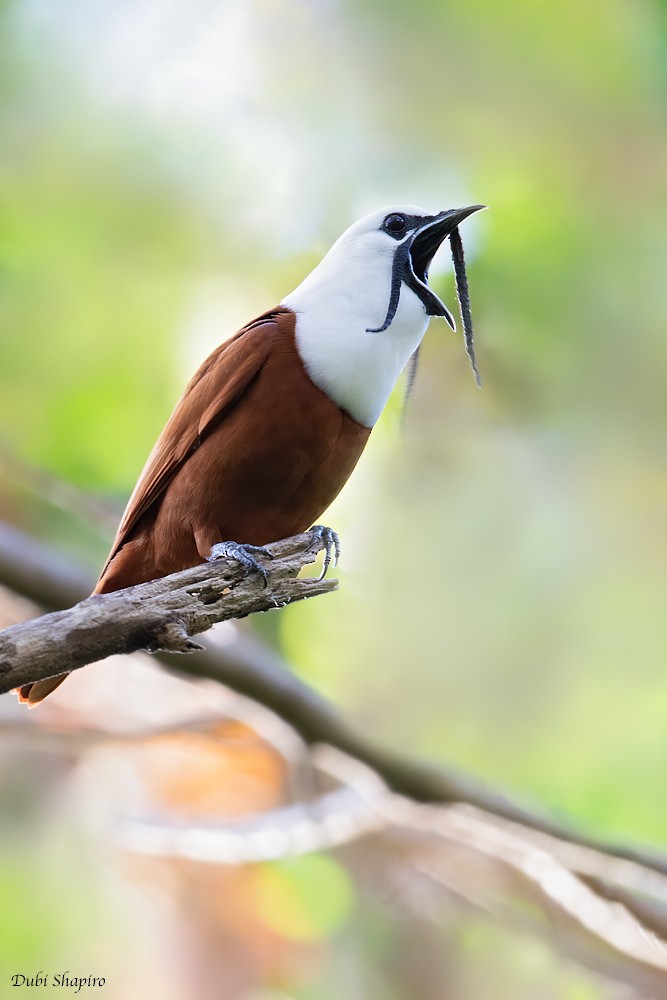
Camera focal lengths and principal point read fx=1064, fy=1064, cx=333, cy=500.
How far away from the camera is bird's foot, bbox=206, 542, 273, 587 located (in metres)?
3.31

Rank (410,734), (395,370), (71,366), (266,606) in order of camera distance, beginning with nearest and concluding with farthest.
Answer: (266,606)
(395,370)
(71,366)
(410,734)

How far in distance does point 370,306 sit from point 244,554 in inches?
42.8

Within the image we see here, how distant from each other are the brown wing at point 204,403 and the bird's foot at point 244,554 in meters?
0.50

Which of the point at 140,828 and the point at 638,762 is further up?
the point at 638,762

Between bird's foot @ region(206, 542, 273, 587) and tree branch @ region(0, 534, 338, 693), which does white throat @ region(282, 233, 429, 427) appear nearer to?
bird's foot @ region(206, 542, 273, 587)

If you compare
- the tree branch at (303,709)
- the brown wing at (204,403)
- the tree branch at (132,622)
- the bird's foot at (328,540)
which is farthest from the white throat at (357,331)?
the tree branch at (303,709)

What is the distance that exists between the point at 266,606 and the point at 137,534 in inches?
40.9

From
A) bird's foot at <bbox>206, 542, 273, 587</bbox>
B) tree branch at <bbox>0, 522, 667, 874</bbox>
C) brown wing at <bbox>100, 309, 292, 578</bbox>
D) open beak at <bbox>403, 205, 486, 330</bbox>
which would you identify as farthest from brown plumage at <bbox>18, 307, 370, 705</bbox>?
tree branch at <bbox>0, 522, 667, 874</bbox>

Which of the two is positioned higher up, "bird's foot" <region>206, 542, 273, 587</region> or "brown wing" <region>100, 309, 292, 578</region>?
"brown wing" <region>100, 309, 292, 578</region>

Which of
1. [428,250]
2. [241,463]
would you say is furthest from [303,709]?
[428,250]

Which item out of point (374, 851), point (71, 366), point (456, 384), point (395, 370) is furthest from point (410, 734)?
point (395, 370)

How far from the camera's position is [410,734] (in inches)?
279

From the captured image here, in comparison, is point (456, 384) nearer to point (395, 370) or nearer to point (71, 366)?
point (71, 366)

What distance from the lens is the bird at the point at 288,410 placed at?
3.68 metres
